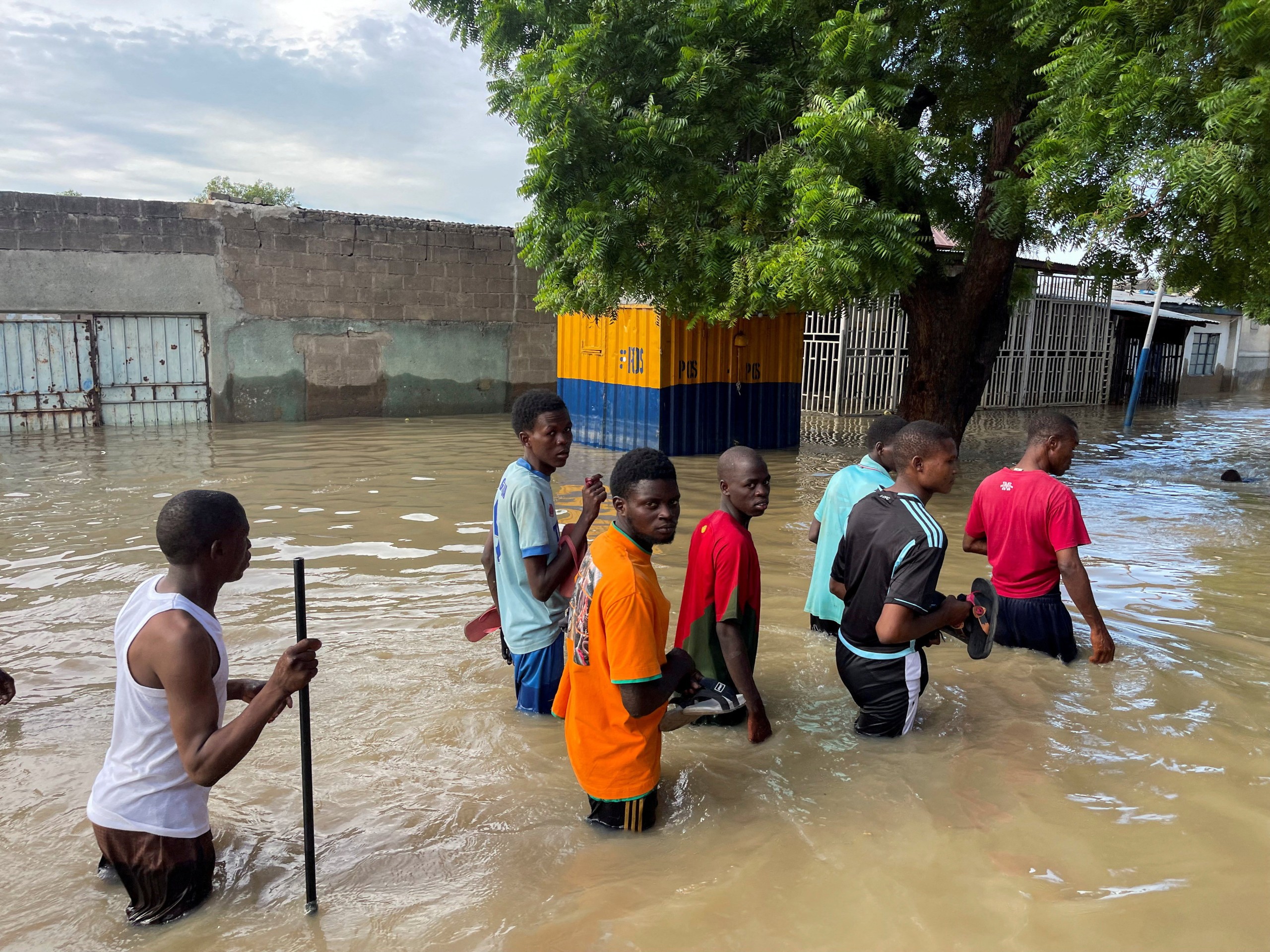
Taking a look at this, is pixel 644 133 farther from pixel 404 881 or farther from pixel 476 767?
pixel 404 881

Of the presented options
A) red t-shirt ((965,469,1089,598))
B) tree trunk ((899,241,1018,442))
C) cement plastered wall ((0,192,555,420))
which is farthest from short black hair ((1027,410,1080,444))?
cement plastered wall ((0,192,555,420))

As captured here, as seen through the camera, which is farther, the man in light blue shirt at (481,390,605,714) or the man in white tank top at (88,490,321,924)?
the man in light blue shirt at (481,390,605,714)

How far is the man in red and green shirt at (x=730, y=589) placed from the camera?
3715 millimetres

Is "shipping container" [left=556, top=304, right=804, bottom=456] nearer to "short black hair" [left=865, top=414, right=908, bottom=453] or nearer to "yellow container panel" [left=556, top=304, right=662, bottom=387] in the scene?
"yellow container panel" [left=556, top=304, right=662, bottom=387]

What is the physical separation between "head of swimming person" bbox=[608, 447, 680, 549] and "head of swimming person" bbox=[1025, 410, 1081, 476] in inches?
101

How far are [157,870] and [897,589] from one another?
8.90 feet

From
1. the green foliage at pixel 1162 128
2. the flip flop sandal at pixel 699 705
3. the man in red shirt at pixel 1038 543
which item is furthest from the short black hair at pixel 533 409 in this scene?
the green foliage at pixel 1162 128

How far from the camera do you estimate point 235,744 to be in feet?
8.11

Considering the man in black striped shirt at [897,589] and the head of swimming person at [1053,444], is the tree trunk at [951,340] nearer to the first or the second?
the head of swimming person at [1053,444]

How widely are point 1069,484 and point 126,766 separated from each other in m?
10.6

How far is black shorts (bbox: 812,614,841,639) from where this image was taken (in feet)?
17.1

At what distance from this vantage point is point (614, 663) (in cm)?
294

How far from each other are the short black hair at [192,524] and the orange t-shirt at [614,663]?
1120 millimetres

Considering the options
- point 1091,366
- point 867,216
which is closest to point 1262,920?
point 867,216
